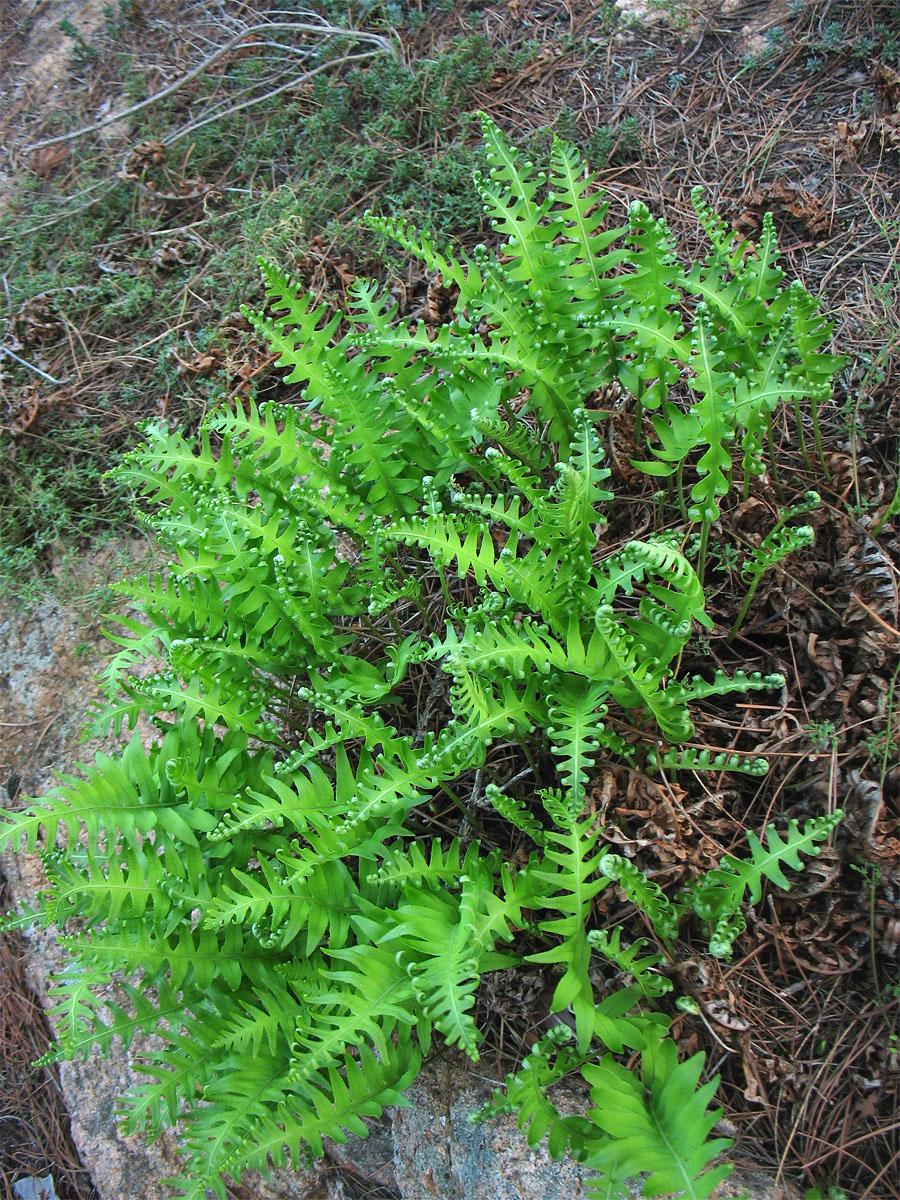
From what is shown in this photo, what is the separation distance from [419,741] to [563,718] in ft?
2.05

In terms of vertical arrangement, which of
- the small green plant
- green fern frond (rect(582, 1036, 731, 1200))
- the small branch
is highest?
the small branch

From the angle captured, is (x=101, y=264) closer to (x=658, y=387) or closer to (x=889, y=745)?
(x=658, y=387)

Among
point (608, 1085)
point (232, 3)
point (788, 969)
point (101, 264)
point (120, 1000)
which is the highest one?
point (232, 3)

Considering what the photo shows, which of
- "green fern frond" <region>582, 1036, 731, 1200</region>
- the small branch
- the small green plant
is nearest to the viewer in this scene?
"green fern frond" <region>582, 1036, 731, 1200</region>

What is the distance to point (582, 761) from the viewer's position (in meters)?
1.81

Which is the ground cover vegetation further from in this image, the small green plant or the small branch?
the small branch

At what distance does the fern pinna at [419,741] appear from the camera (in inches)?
69.5

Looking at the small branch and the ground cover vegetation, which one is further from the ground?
the small branch

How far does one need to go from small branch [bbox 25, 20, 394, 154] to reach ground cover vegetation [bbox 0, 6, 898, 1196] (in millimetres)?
2246

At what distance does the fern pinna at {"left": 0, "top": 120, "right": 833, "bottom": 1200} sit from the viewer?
5.79 feet

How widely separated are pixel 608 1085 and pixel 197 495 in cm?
185

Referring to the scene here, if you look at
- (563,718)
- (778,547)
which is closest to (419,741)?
(563,718)

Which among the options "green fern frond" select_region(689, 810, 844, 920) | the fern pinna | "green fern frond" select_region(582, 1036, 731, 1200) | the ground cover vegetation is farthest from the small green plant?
"green fern frond" select_region(582, 1036, 731, 1200)

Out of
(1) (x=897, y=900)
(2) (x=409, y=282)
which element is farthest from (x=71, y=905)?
(2) (x=409, y=282)
